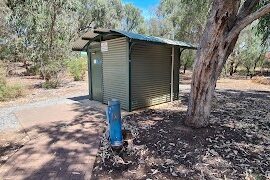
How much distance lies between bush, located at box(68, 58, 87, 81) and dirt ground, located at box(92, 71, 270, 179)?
1000cm

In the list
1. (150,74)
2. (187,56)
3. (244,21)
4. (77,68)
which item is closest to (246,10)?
(244,21)

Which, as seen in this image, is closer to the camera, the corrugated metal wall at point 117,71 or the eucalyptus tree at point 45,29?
the corrugated metal wall at point 117,71

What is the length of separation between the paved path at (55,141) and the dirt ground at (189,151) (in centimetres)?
36

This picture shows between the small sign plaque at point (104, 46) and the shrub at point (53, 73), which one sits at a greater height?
the small sign plaque at point (104, 46)

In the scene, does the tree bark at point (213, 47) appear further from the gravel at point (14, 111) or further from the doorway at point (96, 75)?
the gravel at point (14, 111)

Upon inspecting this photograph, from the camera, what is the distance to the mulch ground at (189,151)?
3.54 metres

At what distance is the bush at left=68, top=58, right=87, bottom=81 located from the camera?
50.4 ft

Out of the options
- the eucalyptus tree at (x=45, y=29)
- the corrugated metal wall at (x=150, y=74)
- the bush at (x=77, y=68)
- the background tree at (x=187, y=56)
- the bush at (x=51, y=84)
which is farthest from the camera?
the background tree at (x=187, y=56)

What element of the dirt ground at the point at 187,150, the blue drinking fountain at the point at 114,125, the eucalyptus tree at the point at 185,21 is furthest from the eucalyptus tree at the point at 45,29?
the blue drinking fountain at the point at 114,125

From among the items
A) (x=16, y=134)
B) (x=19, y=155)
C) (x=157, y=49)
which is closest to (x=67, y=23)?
(x=157, y=49)

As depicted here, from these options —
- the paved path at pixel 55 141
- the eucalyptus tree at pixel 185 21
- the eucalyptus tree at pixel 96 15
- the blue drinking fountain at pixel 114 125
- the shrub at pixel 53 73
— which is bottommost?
the paved path at pixel 55 141

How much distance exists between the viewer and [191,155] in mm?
4078

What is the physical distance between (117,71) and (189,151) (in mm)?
4108

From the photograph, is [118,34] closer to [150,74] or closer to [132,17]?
[150,74]
